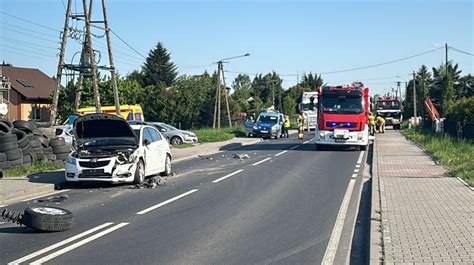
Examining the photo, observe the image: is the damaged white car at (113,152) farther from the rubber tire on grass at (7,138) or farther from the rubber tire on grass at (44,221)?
→ the rubber tire on grass at (44,221)

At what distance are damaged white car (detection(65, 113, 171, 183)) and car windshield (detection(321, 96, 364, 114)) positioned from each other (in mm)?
13282

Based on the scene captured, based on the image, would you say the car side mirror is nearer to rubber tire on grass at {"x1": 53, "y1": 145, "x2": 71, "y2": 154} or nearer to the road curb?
rubber tire on grass at {"x1": 53, "y1": 145, "x2": 71, "y2": 154}

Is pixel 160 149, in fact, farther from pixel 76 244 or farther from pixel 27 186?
pixel 76 244

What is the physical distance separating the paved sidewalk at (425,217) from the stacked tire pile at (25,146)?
1051 cm

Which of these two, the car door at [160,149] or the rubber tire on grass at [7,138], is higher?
the rubber tire on grass at [7,138]

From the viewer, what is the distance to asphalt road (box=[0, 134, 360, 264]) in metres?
8.09

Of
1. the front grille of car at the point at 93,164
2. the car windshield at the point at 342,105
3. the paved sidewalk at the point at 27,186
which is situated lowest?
the paved sidewalk at the point at 27,186

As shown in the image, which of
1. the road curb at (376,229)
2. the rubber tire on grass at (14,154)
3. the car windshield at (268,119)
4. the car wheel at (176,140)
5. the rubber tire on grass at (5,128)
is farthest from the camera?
the car windshield at (268,119)

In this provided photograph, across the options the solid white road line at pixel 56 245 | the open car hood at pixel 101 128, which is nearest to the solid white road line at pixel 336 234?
the solid white road line at pixel 56 245

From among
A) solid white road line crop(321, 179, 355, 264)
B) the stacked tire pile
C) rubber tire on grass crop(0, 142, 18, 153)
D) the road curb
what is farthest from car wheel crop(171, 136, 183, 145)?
solid white road line crop(321, 179, 355, 264)

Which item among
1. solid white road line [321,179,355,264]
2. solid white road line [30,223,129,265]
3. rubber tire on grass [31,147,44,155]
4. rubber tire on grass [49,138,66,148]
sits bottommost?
solid white road line [321,179,355,264]

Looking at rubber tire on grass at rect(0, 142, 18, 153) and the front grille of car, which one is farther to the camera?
rubber tire on grass at rect(0, 142, 18, 153)

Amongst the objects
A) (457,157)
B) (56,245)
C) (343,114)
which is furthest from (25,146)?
(343,114)

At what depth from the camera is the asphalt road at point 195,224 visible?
809cm
